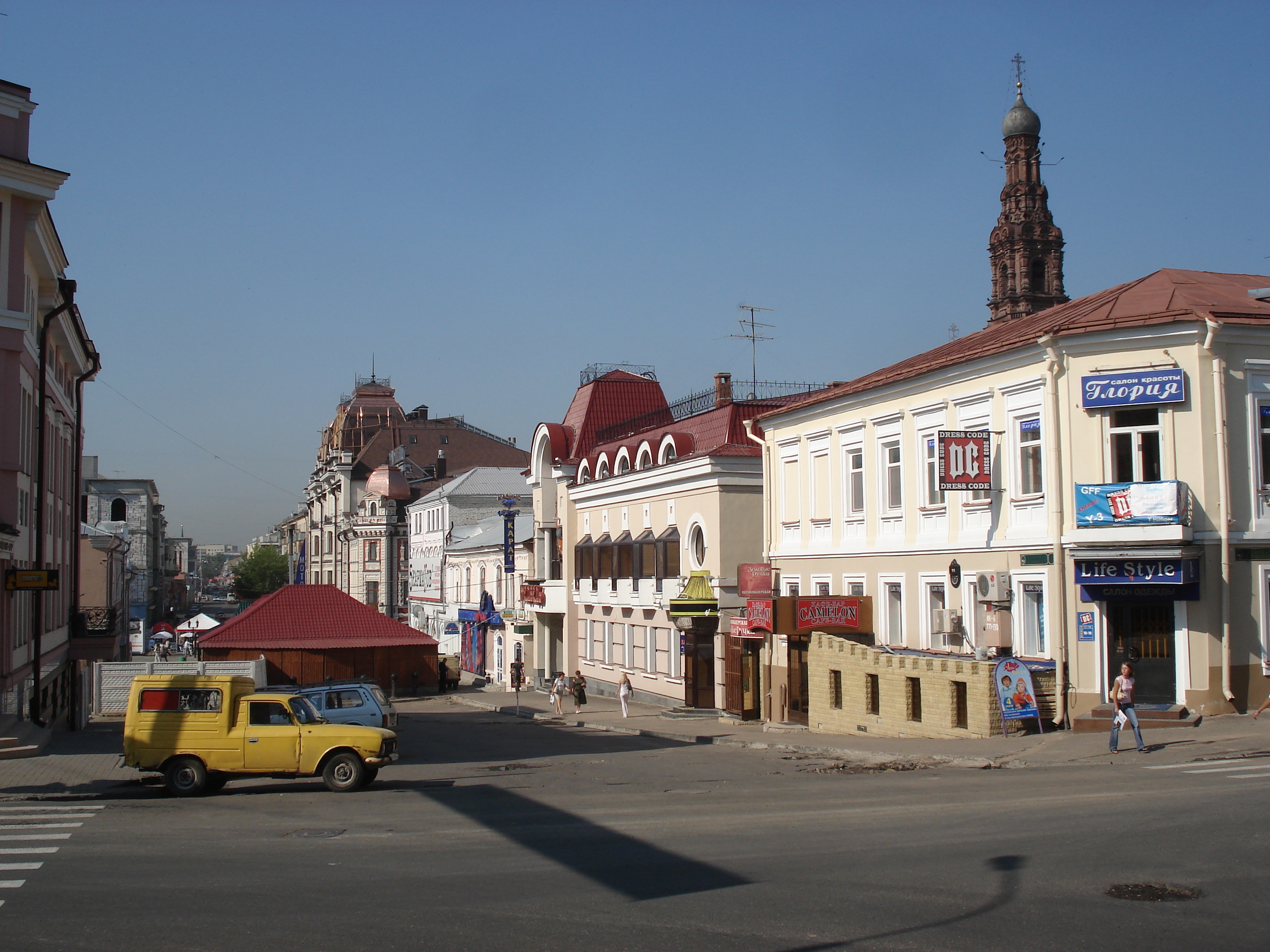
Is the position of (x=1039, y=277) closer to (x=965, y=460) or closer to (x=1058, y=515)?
(x=965, y=460)

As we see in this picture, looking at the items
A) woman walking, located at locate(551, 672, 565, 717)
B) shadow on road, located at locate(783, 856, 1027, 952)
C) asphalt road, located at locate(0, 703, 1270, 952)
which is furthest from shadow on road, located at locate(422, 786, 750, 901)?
woman walking, located at locate(551, 672, 565, 717)

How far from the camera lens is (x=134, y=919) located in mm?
9797

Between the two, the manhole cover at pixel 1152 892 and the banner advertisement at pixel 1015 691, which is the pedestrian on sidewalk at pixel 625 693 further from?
the manhole cover at pixel 1152 892

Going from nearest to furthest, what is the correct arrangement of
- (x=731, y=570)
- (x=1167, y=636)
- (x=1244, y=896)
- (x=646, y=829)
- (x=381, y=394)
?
(x=1244, y=896), (x=646, y=829), (x=1167, y=636), (x=731, y=570), (x=381, y=394)

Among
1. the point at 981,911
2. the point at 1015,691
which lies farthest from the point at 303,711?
the point at 1015,691

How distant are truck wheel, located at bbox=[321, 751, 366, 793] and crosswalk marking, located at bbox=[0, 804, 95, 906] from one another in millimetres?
3364

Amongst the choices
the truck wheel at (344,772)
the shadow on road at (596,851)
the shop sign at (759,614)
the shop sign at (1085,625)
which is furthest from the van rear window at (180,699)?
the shop sign at (1085,625)

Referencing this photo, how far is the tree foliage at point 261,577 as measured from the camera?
151625mm

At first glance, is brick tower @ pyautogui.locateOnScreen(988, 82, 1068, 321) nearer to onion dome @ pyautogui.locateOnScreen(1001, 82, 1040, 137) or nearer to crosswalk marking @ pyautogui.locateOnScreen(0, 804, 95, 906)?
onion dome @ pyautogui.locateOnScreen(1001, 82, 1040, 137)

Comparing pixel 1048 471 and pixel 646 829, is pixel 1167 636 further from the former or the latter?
pixel 646 829

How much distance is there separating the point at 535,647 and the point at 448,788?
3257 centimetres

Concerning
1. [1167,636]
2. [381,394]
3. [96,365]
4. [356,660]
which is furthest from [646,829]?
[381,394]

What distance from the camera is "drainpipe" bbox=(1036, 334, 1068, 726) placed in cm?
2194

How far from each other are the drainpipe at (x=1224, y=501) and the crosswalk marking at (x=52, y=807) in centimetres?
1874
